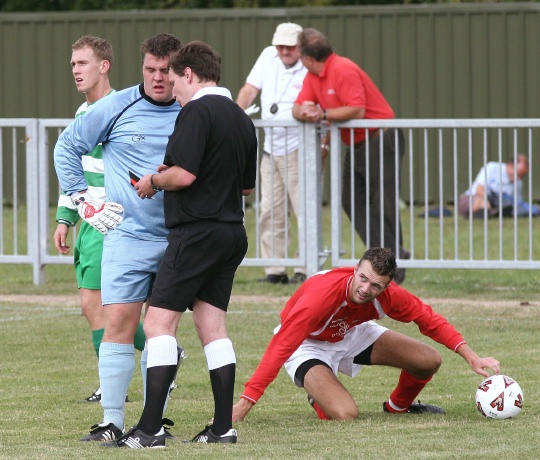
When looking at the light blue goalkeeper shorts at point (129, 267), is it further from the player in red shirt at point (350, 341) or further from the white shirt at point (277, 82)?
the white shirt at point (277, 82)

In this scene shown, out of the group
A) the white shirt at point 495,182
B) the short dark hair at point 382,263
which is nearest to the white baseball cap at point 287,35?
the white shirt at point 495,182

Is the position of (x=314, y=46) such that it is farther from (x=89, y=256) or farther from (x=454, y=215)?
(x=89, y=256)

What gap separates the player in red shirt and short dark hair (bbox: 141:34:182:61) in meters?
1.49

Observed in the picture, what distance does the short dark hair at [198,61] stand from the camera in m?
6.07

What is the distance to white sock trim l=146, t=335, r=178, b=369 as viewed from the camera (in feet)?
20.0

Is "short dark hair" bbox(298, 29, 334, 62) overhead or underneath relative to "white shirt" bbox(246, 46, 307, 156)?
overhead

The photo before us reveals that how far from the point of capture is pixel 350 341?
7.71m

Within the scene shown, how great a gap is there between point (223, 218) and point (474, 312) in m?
5.42

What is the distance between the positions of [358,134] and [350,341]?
4732 millimetres

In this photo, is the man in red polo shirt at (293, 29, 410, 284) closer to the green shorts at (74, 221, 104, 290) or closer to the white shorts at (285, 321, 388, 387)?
the white shorts at (285, 321, 388, 387)

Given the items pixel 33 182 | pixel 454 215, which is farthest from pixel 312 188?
pixel 454 215

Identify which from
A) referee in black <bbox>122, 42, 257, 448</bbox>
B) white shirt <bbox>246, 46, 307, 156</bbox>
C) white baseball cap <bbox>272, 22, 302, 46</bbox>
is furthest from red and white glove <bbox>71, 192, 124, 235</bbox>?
white baseball cap <bbox>272, 22, 302, 46</bbox>

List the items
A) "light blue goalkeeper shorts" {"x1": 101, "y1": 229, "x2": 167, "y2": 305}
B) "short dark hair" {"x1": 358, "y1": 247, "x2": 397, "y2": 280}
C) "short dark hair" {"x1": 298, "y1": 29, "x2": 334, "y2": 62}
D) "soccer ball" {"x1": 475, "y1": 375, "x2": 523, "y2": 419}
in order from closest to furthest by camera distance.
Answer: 1. "light blue goalkeeper shorts" {"x1": 101, "y1": 229, "x2": 167, "y2": 305}
2. "short dark hair" {"x1": 358, "y1": 247, "x2": 397, "y2": 280}
3. "soccer ball" {"x1": 475, "y1": 375, "x2": 523, "y2": 419}
4. "short dark hair" {"x1": 298, "y1": 29, "x2": 334, "y2": 62}

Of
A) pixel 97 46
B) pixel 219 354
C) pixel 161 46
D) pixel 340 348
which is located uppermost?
pixel 97 46
